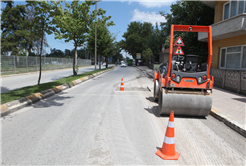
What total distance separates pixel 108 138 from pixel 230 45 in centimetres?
1165

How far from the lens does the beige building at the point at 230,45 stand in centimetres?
1002

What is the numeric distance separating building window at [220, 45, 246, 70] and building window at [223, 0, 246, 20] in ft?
7.27

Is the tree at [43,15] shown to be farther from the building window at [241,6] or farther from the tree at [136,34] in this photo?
the tree at [136,34]

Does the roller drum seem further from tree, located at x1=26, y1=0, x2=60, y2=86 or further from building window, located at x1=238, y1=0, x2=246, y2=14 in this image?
building window, located at x1=238, y1=0, x2=246, y2=14

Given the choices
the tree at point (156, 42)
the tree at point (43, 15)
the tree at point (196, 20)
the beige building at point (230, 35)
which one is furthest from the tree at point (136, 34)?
the tree at point (43, 15)

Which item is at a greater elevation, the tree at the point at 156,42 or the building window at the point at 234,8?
the tree at the point at 156,42

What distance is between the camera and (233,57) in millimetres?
12203

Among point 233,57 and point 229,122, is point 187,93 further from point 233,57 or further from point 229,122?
point 233,57

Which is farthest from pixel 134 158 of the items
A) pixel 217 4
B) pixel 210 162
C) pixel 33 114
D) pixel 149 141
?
pixel 217 4

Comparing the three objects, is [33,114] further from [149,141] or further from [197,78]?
[197,78]

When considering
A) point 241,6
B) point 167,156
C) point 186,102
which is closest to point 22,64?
point 186,102

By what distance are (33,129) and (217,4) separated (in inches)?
584

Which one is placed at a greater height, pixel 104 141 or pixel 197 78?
pixel 197 78

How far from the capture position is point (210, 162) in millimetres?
3297
